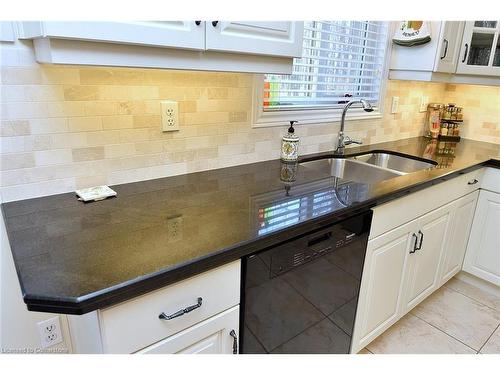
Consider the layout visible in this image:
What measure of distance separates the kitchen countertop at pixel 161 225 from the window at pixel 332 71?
1.57 feet

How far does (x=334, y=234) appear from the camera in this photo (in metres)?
1.21

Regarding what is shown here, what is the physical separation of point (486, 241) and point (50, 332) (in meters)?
2.38

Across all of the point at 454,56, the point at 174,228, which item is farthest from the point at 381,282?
the point at 454,56

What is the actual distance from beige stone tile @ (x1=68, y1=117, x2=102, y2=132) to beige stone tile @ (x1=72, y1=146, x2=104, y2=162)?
0.22 feet

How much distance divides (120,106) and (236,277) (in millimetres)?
744

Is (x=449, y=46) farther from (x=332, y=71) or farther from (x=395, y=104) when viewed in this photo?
(x=332, y=71)

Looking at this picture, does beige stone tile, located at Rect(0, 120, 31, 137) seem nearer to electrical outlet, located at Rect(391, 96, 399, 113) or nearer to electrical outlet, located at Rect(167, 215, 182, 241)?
electrical outlet, located at Rect(167, 215, 182, 241)

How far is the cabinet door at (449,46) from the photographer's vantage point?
6.61 ft

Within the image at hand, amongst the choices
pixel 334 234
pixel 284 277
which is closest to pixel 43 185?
pixel 284 277

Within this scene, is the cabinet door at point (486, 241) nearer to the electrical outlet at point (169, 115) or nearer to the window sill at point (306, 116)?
the window sill at point (306, 116)

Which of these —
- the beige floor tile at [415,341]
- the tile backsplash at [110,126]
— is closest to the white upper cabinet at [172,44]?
the tile backsplash at [110,126]

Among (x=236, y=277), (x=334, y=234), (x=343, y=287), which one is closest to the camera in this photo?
(x=236, y=277)

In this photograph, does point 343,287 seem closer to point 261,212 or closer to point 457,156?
point 261,212

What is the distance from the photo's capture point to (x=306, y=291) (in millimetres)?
1182
